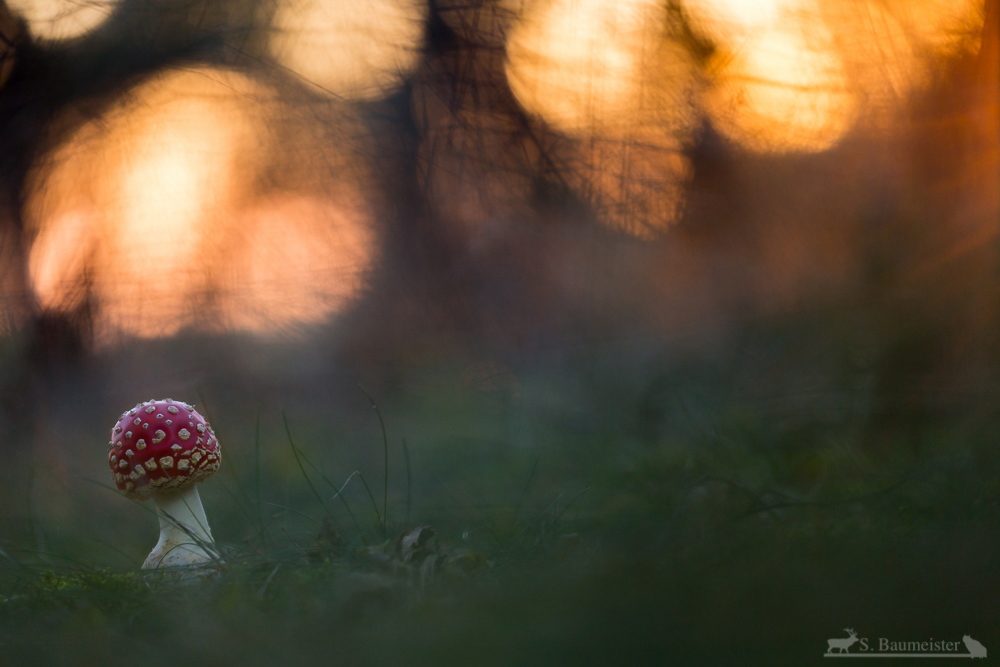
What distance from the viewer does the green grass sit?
361 millimetres

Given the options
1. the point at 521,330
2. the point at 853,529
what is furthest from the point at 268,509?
the point at 853,529

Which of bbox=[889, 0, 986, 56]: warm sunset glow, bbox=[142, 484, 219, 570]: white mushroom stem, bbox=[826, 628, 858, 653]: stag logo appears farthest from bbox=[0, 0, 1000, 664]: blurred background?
bbox=[826, 628, 858, 653]: stag logo

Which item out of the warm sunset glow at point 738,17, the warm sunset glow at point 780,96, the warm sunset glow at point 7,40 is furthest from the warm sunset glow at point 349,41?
the warm sunset glow at point 780,96

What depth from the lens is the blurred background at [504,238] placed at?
1150mm

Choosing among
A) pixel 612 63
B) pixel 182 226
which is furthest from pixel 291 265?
pixel 612 63

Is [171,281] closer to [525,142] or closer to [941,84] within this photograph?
[525,142]

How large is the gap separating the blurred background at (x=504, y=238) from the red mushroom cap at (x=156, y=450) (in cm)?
10

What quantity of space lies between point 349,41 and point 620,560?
239 cm

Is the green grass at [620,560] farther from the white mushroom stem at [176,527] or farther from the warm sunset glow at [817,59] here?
the warm sunset glow at [817,59]

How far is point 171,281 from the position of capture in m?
2.21

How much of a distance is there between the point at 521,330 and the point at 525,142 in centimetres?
67

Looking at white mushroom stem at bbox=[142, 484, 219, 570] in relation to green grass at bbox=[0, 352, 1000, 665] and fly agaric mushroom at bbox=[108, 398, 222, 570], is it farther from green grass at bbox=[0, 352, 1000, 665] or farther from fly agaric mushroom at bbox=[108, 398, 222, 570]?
green grass at bbox=[0, 352, 1000, 665]

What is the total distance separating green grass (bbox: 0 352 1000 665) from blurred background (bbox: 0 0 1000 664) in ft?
0.07

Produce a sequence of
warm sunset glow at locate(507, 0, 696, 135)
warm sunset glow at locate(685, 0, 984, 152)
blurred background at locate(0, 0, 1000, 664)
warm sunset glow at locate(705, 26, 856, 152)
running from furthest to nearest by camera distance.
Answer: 1. warm sunset glow at locate(507, 0, 696, 135)
2. warm sunset glow at locate(705, 26, 856, 152)
3. warm sunset glow at locate(685, 0, 984, 152)
4. blurred background at locate(0, 0, 1000, 664)
